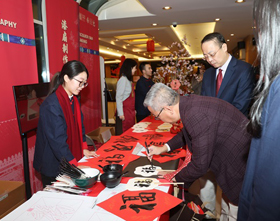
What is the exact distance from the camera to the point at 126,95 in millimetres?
3514

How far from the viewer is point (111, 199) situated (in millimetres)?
1169

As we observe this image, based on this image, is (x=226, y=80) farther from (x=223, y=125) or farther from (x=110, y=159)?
(x=110, y=159)

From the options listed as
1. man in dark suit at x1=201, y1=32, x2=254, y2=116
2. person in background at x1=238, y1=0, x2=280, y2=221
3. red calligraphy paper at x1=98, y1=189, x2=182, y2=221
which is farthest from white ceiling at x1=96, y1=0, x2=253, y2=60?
person in background at x1=238, y1=0, x2=280, y2=221

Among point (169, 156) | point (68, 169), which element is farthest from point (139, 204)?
point (169, 156)

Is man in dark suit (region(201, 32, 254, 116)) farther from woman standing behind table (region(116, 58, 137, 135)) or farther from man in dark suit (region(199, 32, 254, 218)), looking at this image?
woman standing behind table (region(116, 58, 137, 135))

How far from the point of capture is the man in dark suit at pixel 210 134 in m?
1.24

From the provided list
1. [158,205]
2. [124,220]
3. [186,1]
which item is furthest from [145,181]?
[186,1]

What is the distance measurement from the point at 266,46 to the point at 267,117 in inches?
Answer: 7.7

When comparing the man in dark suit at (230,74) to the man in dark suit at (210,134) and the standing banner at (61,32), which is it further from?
the standing banner at (61,32)

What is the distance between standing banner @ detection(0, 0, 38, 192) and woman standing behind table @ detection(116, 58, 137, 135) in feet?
4.05

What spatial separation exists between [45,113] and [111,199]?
0.86 m

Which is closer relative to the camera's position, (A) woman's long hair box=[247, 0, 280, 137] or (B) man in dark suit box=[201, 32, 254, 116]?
(A) woman's long hair box=[247, 0, 280, 137]

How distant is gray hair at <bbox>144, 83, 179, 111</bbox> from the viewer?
53.3 inches

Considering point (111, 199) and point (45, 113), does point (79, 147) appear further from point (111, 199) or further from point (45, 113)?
point (111, 199)
